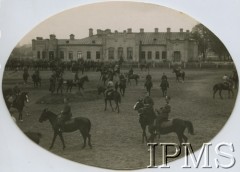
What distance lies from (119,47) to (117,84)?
29 centimetres

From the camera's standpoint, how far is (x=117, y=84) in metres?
2.85

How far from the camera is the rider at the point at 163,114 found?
2805 mm

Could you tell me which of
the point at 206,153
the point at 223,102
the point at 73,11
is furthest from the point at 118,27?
the point at 206,153

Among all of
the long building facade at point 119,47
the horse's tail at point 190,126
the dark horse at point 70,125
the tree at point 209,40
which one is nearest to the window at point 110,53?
the long building facade at point 119,47

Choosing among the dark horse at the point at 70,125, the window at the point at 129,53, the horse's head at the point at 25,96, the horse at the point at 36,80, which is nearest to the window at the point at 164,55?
the window at the point at 129,53

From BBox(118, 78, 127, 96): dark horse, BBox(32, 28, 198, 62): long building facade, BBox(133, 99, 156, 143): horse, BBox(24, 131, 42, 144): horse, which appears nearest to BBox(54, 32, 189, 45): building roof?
BBox(32, 28, 198, 62): long building facade

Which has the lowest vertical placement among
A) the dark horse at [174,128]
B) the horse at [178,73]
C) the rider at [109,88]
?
the dark horse at [174,128]

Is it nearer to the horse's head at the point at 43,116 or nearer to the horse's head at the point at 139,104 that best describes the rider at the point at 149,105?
the horse's head at the point at 139,104

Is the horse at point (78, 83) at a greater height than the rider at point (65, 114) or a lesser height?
greater

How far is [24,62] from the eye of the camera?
9.33ft

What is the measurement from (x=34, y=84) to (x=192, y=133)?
1.26 m

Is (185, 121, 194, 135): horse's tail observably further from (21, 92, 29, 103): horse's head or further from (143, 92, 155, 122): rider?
(21, 92, 29, 103): horse's head

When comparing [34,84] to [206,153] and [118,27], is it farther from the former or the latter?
[206,153]

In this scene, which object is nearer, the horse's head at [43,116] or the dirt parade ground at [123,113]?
the dirt parade ground at [123,113]
